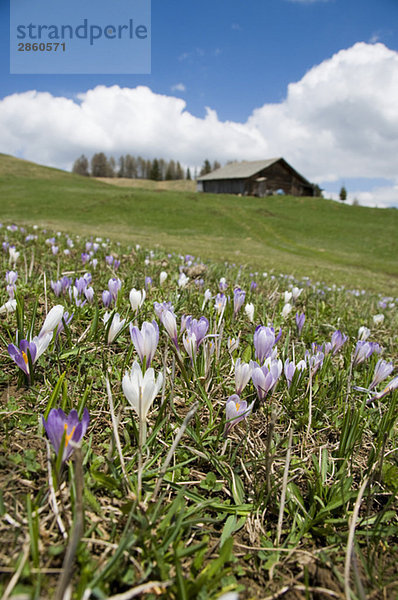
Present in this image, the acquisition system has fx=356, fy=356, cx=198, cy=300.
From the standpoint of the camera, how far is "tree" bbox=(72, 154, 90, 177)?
109 metres

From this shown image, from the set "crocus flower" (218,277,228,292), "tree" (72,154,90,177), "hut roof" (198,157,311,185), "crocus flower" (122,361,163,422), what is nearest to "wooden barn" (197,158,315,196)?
"hut roof" (198,157,311,185)

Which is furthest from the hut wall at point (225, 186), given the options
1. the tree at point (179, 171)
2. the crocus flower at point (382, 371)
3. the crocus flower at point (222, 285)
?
the tree at point (179, 171)

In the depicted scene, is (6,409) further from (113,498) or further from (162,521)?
(162,521)

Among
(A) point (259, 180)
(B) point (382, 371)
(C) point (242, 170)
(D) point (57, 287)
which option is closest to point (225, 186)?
(C) point (242, 170)

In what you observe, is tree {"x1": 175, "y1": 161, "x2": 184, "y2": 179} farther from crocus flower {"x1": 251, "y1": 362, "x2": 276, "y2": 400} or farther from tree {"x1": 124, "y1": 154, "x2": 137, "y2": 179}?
crocus flower {"x1": 251, "y1": 362, "x2": 276, "y2": 400}

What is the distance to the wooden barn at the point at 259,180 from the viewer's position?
47875 millimetres

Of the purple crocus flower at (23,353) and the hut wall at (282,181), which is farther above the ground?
the hut wall at (282,181)

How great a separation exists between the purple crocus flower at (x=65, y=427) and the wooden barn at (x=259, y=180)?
49.5 metres

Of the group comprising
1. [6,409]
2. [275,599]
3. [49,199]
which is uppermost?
[49,199]

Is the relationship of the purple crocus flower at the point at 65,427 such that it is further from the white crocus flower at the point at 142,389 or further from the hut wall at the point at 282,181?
the hut wall at the point at 282,181

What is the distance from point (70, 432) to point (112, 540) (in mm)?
293

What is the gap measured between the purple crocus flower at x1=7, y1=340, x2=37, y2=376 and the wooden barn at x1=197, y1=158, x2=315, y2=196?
4911 centimetres

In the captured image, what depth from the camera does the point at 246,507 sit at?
3.69 ft

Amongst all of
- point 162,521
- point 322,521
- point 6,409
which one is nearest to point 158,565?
point 162,521
